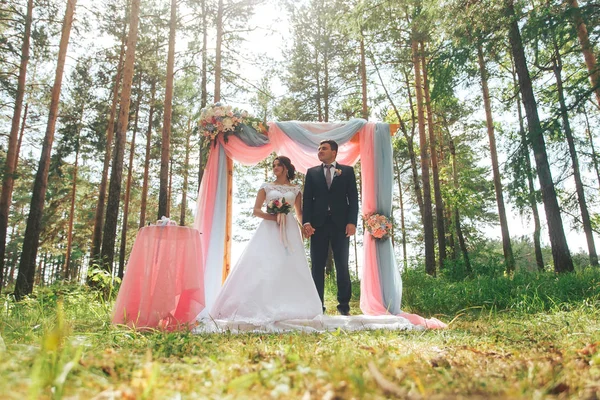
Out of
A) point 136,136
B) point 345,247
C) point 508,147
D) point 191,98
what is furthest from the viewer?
point 136,136

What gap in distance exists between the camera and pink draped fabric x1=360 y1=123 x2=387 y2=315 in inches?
208

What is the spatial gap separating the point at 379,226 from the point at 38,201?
822 cm

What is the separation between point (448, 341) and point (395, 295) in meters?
2.62

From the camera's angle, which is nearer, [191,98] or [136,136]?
[191,98]

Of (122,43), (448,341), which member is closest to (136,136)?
(122,43)

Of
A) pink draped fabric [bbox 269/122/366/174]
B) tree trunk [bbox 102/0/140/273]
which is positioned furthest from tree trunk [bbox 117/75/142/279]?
pink draped fabric [bbox 269/122/366/174]

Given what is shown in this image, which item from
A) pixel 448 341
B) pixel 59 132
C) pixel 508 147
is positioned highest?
pixel 59 132

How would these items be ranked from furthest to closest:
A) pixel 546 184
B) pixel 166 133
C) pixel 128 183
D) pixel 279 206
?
pixel 128 183 < pixel 166 133 < pixel 546 184 < pixel 279 206

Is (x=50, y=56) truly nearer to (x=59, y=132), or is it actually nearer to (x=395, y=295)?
(x=59, y=132)

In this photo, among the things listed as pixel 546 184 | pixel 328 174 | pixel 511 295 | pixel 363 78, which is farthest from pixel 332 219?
pixel 363 78

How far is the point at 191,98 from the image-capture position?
12.8 meters

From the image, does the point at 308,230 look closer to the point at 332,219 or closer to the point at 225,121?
the point at 332,219

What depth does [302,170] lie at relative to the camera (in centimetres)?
620

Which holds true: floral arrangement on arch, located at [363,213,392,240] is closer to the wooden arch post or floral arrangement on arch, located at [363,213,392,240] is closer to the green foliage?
the green foliage
